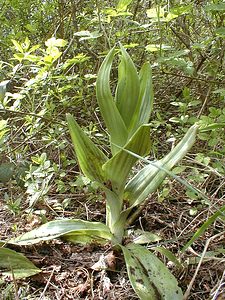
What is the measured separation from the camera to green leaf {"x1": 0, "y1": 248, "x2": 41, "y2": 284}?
1.26m

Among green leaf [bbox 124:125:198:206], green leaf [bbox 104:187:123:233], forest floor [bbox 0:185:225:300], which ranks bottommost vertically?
forest floor [bbox 0:185:225:300]

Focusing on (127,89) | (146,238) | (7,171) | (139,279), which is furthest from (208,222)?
(7,171)

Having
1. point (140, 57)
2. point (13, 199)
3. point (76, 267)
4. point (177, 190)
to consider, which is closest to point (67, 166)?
point (13, 199)

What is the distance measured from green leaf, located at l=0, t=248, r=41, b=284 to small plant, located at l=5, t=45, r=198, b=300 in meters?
0.05

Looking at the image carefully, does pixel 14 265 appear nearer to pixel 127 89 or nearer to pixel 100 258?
pixel 100 258

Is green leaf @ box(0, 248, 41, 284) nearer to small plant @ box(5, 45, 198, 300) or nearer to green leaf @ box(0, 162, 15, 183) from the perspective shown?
small plant @ box(5, 45, 198, 300)

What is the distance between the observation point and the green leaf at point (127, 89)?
1330mm

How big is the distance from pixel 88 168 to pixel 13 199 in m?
0.50

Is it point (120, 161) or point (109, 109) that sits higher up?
point (109, 109)

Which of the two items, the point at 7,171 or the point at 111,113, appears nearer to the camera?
the point at 111,113

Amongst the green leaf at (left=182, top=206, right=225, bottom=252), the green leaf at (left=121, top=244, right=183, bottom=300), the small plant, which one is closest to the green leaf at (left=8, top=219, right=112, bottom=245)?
the small plant

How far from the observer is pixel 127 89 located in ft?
4.41

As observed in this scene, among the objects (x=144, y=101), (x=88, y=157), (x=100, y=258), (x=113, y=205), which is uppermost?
(x=144, y=101)

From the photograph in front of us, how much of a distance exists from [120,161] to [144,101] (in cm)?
23
